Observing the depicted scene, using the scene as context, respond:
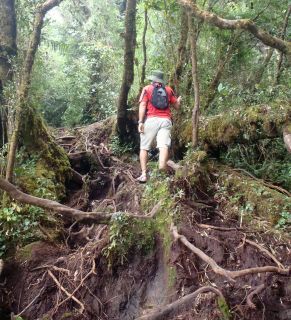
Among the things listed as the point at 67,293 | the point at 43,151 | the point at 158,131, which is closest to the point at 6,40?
the point at 43,151

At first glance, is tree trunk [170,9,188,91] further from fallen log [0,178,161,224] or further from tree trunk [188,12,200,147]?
fallen log [0,178,161,224]

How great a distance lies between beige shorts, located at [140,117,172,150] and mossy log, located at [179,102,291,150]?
724 mm

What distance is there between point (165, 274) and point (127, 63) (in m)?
5.28

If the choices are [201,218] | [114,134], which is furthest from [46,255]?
[114,134]

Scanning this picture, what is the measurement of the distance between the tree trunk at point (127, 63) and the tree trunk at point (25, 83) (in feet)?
6.07

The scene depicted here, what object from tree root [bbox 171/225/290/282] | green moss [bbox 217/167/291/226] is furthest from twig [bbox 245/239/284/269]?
green moss [bbox 217/167/291/226]

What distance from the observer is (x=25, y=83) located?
6.40m

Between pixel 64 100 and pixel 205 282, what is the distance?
11.0 meters

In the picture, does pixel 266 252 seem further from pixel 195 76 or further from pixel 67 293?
pixel 195 76

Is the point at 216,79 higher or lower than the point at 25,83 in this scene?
higher

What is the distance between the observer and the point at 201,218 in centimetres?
565

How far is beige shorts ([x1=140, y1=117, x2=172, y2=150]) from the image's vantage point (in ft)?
22.7

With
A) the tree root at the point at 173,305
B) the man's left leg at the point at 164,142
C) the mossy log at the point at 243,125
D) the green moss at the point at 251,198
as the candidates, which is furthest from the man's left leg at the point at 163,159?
the tree root at the point at 173,305

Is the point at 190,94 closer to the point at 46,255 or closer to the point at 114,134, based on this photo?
the point at 114,134
